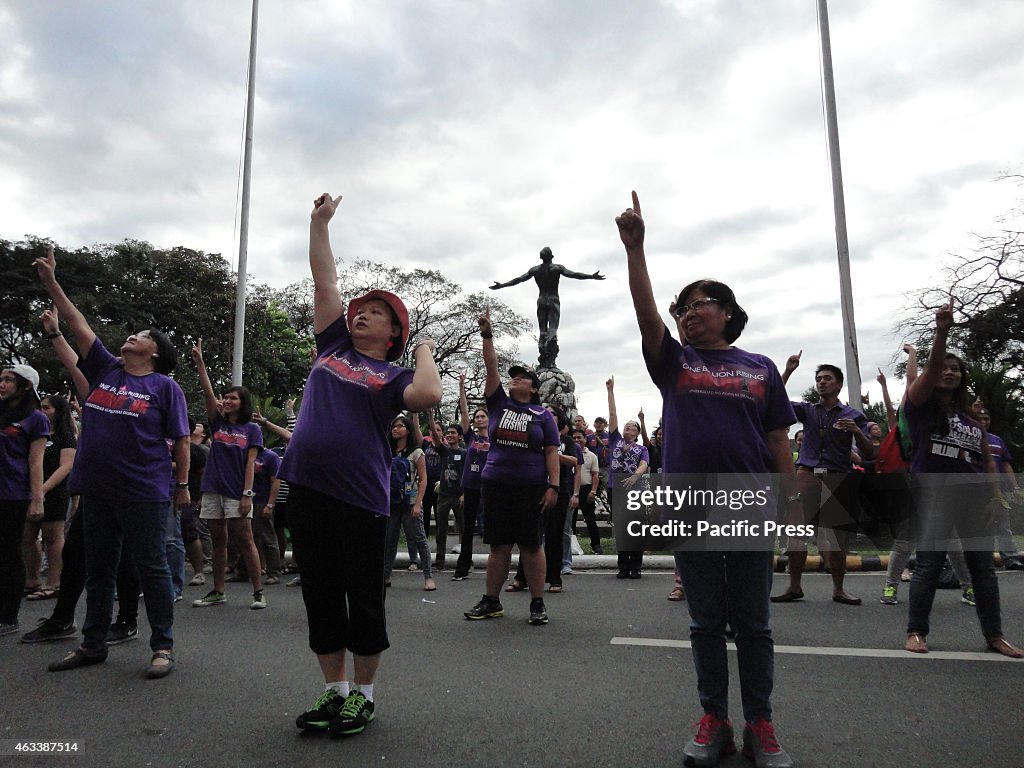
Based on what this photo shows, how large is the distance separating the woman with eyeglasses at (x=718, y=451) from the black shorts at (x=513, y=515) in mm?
2608

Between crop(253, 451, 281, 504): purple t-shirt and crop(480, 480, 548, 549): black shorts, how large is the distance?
10.9ft

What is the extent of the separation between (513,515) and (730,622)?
2.81 metres

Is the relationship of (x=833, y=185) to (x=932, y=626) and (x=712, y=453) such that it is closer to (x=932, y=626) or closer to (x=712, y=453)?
(x=932, y=626)

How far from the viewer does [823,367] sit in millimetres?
5977

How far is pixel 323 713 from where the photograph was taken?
2904 mm

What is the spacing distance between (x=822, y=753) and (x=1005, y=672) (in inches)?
70.3

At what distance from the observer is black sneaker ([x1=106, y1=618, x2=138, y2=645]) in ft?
14.9

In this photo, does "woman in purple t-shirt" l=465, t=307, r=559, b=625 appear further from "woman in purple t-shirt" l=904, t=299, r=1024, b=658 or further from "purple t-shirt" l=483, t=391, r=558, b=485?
"woman in purple t-shirt" l=904, t=299, r=1024, b=658

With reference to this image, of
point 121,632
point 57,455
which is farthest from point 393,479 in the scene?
point 57,455

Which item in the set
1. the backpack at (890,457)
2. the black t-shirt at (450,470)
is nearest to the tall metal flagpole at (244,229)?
the black t-shirt at (450,470)

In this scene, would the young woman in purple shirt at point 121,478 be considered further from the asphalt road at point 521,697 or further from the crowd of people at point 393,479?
the asphalt road at point 521,697

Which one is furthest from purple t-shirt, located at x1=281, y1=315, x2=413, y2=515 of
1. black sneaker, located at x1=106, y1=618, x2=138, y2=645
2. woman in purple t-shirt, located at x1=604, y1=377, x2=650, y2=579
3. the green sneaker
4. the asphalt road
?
woman in purple t-shirt, located at x1=604, y1=377, x2=650, y2=579

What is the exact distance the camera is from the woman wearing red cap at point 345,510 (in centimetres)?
290

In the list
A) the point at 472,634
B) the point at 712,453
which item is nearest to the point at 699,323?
the point at 712,453
